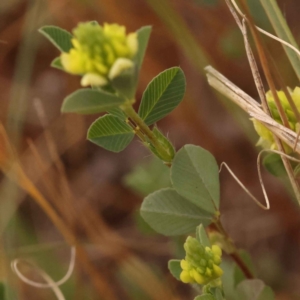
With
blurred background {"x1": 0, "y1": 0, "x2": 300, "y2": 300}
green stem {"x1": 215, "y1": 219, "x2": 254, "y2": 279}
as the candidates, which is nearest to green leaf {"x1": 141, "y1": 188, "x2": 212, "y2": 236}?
green stem {"x1": 215, "y1": 219, "x2": 254, "y2": 279}

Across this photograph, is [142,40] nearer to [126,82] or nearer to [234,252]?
[126,82]

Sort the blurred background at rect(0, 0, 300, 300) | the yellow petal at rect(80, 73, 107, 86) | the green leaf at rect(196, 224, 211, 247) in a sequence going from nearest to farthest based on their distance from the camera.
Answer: the yellow petal at rect(80, 73, 107, 86) → the green leaf at rect(196, 224, 211, 247) → the blurred background at rect(0, 0, 300, 300)

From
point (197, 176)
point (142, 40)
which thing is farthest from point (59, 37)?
point (197, 176)

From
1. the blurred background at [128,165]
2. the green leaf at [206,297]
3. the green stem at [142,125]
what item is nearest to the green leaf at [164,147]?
the green stem at [142,125]

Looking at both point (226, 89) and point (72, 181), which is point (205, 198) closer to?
point (226, 89)

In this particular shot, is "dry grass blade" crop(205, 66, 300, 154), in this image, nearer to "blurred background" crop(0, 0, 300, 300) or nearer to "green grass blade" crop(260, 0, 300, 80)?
"green grass blade" crop(260, 0, 300, 80)
